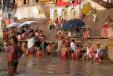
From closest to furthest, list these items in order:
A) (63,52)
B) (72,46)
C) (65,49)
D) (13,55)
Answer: (13,55) → (65,49) → (63,52) → (72,46)

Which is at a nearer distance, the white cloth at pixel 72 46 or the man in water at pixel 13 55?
the man in water at pixel 13 55

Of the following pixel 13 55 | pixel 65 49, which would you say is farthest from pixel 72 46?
pixel 13 55

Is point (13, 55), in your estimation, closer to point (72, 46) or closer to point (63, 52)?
point (63, 52)

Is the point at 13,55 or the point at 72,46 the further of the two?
Result: the point at 72,46

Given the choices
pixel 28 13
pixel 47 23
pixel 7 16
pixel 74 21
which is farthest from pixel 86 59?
pixel 7 16

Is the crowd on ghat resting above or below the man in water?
below

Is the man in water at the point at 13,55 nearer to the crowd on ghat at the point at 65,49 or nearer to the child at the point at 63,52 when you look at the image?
the crowd on ghat at the point at 65,49

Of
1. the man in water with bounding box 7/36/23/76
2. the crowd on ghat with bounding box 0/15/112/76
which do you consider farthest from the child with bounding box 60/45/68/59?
the man in water with bounding box 7/36/23/76

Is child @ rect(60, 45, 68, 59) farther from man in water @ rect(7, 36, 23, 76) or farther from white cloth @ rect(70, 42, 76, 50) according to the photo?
man in water @ rect(7, 36, 23, 76)

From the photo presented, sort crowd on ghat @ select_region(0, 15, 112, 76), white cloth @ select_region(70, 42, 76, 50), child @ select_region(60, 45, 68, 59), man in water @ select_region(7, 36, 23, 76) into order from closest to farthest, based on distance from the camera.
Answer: man in water @ select_region(7, 36, 23, 76) → crowd on ghat @ select_region(0, 15, 112, 76) → child @ select_region(60, 45, 68, 59) → white cloth @ select_region(70, 42, 76, 50)

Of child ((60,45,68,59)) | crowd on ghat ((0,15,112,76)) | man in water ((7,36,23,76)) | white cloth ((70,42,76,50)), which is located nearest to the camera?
man in water ((7,36,23,76))

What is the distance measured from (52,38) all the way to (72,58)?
26.6 ft

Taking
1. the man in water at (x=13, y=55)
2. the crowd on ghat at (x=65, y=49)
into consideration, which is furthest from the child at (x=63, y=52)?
the man in water at (x=13, y=55)

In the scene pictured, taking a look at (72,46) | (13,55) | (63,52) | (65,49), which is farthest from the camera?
(72,46)
